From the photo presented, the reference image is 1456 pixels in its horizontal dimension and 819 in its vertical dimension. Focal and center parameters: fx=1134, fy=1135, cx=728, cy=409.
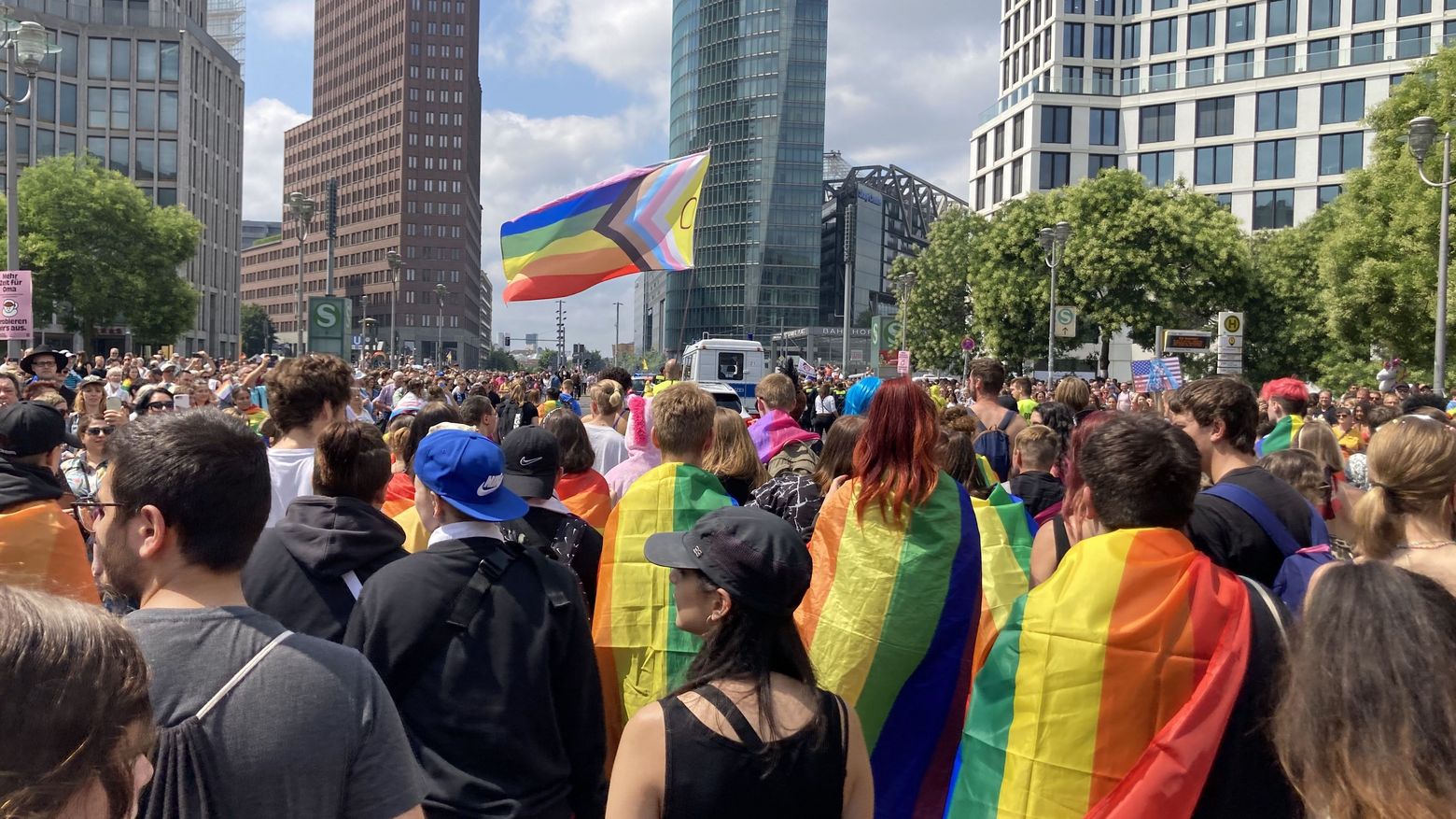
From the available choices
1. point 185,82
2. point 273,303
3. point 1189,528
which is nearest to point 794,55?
point 185,82

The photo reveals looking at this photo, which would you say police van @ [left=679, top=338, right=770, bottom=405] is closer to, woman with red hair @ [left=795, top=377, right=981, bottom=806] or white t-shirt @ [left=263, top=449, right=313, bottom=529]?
white t-shirt @ [left=263, top=449, right=313, bottom=529]

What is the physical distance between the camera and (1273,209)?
6356cm

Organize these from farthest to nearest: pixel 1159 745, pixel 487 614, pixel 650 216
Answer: pixel 650 216, pixel 487 614, pixel 1159 745

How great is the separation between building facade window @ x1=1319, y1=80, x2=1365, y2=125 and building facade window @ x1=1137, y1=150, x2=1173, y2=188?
8.29m

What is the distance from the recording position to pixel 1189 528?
378 centimetres

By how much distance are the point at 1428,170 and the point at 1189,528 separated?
2810 cm

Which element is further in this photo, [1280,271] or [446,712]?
[1280,271]

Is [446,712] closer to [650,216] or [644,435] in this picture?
[644,435]

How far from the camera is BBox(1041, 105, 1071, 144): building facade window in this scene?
6831 centimetres

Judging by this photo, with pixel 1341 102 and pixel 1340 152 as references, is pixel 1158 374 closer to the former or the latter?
pixel 1340 152

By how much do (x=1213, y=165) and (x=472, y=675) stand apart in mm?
70855

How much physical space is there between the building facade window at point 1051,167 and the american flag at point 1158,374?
53.0 meters

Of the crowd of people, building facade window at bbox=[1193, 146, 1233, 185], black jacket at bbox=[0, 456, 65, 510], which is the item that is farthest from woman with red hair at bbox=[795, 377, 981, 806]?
building facade window at bbox=[1193, 146, 1233, 185]

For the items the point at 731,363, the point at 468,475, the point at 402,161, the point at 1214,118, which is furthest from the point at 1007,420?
the point at 402,161
